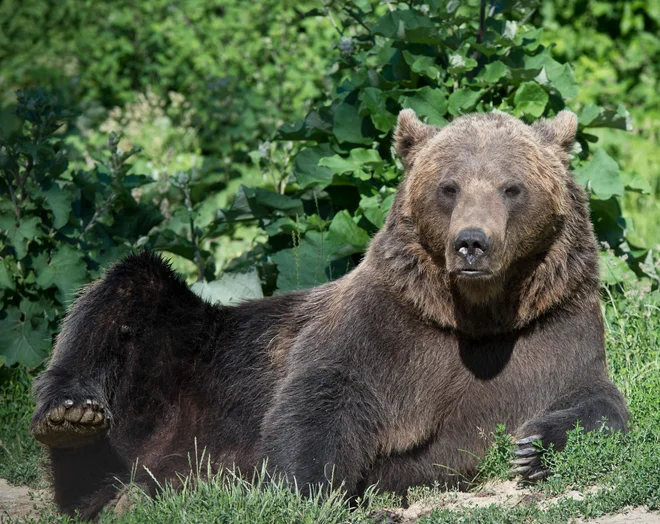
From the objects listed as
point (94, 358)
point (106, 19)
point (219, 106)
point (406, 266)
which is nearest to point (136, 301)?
point (94, 358)

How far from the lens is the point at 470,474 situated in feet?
16.6

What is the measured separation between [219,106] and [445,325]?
7.13 meters

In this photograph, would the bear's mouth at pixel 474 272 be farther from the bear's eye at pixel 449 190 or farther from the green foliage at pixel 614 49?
the green foliage at pixel 614 49

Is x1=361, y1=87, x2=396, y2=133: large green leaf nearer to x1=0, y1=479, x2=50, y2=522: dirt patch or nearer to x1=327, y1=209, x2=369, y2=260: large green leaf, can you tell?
x1=327, y1=209, x2=369, y2=260: large green leaf

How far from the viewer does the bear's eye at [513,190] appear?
16.2 feet

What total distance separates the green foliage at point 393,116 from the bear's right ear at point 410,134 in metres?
1.17

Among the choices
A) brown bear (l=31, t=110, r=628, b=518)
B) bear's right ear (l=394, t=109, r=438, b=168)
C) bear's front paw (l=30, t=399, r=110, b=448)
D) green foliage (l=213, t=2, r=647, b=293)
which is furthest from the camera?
green foliage (l=213, t=2, r=647, b=293)

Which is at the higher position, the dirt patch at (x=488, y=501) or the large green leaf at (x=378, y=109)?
the large green leaf at (x=378, y=109)

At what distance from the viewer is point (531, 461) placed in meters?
4.66

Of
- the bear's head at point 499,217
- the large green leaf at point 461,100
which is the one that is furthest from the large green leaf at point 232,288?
the bear's head at point 499,217

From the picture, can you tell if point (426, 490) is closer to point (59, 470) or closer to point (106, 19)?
point (59, 470)

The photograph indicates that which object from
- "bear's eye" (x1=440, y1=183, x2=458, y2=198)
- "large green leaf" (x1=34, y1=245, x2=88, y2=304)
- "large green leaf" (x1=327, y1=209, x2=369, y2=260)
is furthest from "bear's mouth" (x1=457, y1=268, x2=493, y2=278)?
"large green leaf" (x1=34, y1=245, x2=88, y2=304)

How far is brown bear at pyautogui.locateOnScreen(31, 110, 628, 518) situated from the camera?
4855mm

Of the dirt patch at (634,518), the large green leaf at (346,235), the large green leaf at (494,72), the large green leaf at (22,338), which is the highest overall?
the large green leaf at (494,72)
